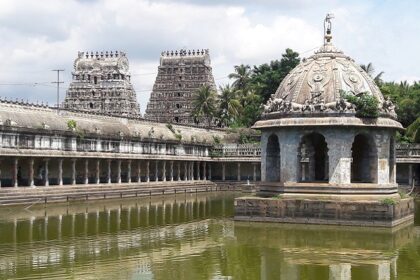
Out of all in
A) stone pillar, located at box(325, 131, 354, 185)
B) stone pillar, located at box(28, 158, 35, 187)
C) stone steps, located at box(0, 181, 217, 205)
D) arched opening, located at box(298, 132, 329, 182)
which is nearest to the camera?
stone pillar, located at box(325, 131, 354, 185)

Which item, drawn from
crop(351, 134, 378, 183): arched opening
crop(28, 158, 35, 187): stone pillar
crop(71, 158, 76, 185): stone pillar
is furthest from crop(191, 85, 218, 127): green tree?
crop(351, 134, 378, 183): arched opening

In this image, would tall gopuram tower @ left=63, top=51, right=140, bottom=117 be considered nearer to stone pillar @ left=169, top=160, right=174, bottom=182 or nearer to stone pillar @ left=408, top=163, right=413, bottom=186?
stone pillar @ left=169, top=160, right=174, bottom=182

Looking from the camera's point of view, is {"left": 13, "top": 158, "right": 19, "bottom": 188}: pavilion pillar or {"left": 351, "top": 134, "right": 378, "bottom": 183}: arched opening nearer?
{"left": 351, "top": 134, "right": 378, "bottom": 183}: arched opening

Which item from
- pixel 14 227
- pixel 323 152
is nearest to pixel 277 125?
pixel 323 152

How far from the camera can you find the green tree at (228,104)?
295 feet

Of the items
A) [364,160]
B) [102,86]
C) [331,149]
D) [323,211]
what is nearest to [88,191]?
[364,160]

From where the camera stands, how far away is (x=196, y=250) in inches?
817

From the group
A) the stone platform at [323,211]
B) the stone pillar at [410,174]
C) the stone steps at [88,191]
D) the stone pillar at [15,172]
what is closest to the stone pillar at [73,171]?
the stone steps at [88,191]

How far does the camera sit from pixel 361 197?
27.7 m

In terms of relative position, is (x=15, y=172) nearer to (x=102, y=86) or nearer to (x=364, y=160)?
(x=364, y=160)

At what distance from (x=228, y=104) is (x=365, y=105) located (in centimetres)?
6245

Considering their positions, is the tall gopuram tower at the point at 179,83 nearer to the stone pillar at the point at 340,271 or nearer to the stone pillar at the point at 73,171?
the stone pillar at the point at 73,171

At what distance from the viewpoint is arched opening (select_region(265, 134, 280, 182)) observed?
31.2 metres

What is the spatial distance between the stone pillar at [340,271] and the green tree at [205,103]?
2813 inches
